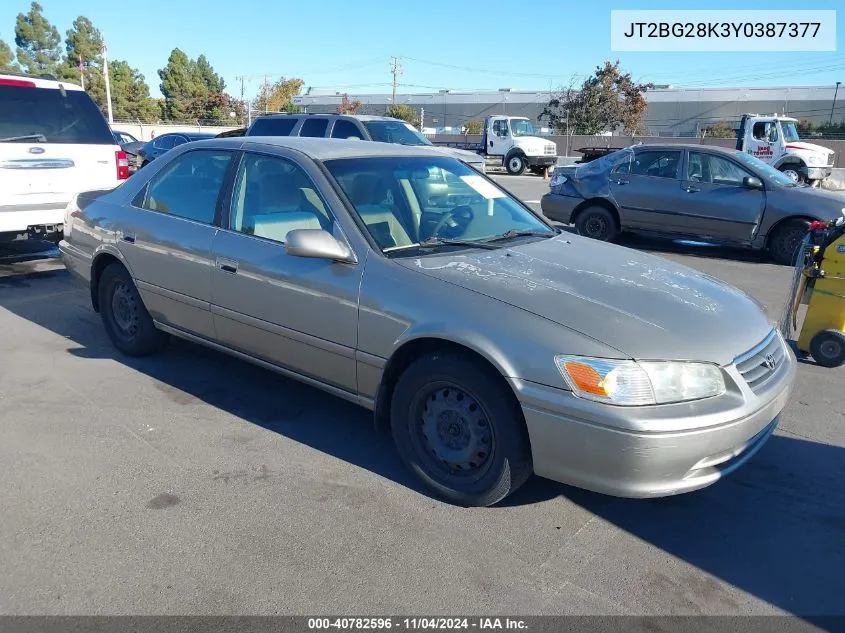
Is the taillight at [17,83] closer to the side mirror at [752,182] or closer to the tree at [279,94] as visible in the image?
the side mirror at [752,182]

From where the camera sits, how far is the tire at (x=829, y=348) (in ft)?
17.4

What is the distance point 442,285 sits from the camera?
129 inches

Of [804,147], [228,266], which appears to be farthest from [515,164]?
[228,266]

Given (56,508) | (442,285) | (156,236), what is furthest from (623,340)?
(156,236)

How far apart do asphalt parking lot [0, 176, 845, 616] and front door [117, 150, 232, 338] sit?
599 millimetres

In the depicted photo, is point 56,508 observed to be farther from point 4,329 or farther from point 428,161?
point 4,329

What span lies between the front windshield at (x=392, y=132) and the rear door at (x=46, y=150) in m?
5.77

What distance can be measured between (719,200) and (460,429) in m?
7.96

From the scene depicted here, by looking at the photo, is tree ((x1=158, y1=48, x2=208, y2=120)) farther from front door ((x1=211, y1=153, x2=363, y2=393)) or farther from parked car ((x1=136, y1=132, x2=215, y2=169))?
front door ((x1=211, y1=153, x2=363, y2=393))

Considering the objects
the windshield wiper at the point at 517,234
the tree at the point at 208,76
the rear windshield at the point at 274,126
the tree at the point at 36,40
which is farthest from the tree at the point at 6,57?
the windshield wiper at the point at 517,234

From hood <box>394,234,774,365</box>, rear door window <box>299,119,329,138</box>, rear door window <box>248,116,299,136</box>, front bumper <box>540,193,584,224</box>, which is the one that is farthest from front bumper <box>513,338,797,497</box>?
rear door window <box>248,116,299,136</box>

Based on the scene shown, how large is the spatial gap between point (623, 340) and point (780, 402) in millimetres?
939

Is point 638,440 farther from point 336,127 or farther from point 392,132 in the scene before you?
point 392,132

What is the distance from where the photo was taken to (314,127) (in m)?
13.0
